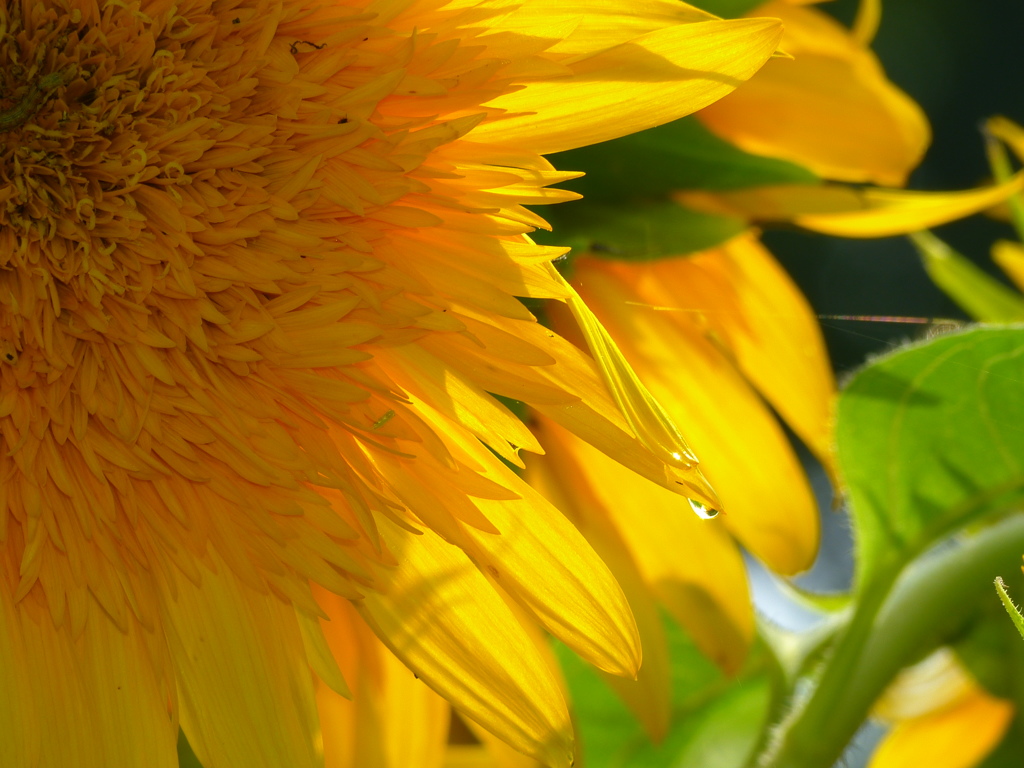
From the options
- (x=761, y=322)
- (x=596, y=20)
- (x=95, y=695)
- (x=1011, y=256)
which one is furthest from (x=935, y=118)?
(x=95, y=695)

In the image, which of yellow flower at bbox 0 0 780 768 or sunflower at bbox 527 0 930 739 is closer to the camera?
yellow flower at bbox 0 0 780 768

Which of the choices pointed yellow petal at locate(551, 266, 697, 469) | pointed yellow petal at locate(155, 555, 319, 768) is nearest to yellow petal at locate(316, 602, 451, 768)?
pointed yellow petal at locate(155, 555, 319, 768)

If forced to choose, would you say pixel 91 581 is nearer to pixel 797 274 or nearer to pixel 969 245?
pixel 797 274

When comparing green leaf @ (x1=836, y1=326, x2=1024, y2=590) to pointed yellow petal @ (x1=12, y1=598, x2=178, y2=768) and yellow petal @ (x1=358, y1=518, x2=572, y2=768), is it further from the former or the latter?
pointed yellow petal @ (x1=12, y1=598, x2=178, y2=768)

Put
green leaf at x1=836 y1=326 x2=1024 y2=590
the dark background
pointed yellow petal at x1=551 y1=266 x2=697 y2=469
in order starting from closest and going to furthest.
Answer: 1. pointed yellow petal at x1=551 y1=266 x2=697 y2=469
2. green leaf at x1=836 y1=326 x2=1024 y2=590
3. the dark background

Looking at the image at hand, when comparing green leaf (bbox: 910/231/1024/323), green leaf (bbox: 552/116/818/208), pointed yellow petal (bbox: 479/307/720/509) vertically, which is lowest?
green leaf (bbox: 910/231/1024/323)

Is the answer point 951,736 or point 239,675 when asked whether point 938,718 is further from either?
point 239,675
